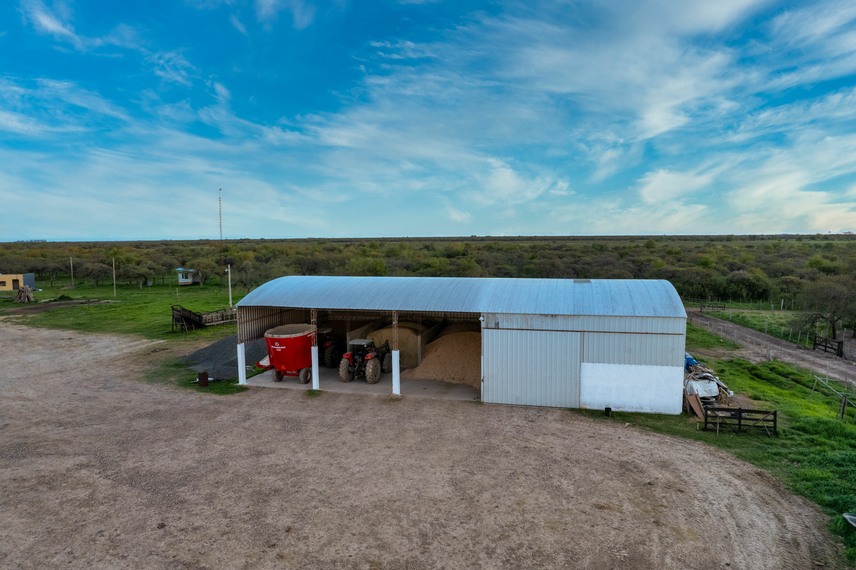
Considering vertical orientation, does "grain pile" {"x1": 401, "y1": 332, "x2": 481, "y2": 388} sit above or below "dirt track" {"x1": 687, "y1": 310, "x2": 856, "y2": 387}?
above

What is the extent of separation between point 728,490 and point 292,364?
535 inches

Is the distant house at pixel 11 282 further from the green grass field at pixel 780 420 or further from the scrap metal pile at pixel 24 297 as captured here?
the green grass field at pixel 780 420

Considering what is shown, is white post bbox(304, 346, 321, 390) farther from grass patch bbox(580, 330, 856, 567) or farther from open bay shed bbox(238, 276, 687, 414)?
grass patch bbox(580, 330, 856, 567)

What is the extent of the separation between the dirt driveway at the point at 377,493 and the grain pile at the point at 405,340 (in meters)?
4.53

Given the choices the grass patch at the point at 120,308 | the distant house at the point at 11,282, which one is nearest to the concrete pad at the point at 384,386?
the grass patch at the point at 120,308

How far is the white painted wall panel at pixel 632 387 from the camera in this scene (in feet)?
46.2

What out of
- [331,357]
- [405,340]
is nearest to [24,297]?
[331,357]

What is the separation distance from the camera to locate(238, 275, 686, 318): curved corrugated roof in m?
14.7

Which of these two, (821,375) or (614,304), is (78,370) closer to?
(614,304)

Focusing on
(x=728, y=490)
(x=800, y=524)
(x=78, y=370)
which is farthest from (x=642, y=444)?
(x=78, y=370)

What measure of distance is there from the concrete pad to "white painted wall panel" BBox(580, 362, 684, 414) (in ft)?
12.0

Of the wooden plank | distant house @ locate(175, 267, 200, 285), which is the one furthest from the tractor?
distant house @ locate(175, 267, 200, 285)

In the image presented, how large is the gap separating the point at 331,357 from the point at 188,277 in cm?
4546

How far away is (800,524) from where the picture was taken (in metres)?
8.45
